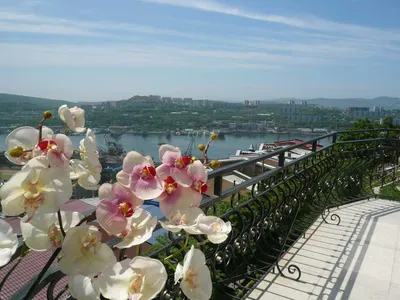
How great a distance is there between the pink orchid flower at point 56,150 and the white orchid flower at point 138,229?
179 mm

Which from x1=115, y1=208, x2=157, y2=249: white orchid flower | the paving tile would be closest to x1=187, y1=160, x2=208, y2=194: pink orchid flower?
x1=115, y1=208, x2=157, y2=249: white orchid flower

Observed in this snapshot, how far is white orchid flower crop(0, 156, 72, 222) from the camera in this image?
21.0 inches

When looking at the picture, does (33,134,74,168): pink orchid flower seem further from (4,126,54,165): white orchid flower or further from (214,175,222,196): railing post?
(214,175,222,196): railing post

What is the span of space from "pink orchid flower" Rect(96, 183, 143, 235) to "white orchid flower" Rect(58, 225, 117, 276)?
28 millimetres

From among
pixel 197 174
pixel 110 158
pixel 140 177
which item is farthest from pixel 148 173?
pixel 110 158

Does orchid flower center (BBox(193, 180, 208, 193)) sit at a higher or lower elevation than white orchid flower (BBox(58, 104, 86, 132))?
lower

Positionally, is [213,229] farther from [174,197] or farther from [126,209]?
[126,209]

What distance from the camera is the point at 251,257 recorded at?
8.70 ft

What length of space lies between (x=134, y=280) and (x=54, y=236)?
0.59 feet

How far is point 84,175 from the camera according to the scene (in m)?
0.70

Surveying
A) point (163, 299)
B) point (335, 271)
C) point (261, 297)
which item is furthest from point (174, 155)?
point (335, 271)

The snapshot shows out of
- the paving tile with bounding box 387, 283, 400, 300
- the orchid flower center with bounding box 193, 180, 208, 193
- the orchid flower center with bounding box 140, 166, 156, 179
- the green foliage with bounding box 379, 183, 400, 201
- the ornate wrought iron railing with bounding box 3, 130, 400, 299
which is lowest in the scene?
the paving tile with bounding box 387, 283, 400, 300

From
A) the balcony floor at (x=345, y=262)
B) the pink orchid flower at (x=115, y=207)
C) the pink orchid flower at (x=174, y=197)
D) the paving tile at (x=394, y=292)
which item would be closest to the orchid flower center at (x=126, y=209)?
the pink orchid flower at (x=115, y=207)

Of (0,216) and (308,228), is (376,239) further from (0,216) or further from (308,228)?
(0,216)
